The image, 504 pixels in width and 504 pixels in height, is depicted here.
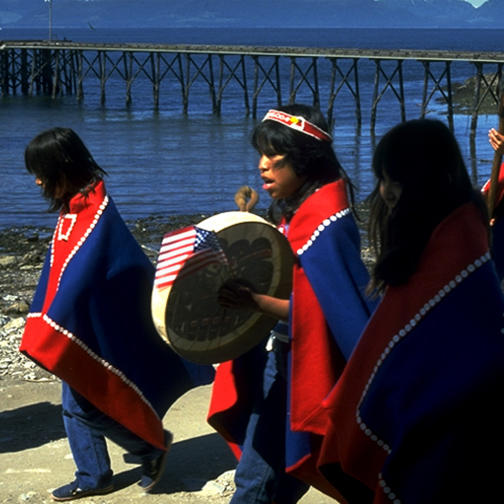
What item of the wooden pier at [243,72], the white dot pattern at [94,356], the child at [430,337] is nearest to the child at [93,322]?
the white dot pattern at [94,356]

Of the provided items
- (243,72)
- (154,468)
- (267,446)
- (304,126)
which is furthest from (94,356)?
(243,72)

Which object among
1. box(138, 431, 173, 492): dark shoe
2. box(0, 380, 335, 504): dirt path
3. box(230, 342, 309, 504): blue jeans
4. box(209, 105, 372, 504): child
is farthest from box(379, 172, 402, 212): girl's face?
box(138, 431, 173, 492): dark shoe

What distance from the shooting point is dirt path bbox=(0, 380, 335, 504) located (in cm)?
439

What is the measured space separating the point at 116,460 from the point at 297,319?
1.77 m

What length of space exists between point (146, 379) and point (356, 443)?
1.52 meters

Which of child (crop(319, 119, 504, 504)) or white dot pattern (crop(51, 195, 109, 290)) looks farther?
white dot pattern (crop(51, 195, 109, 290))

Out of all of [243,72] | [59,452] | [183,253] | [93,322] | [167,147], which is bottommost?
[167,147]

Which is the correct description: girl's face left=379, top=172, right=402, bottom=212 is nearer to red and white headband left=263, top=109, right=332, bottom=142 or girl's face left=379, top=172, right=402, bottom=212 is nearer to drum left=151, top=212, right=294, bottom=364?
drum left=151, top=212, right=294, bottom=364

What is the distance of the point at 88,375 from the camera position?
13.5 ft

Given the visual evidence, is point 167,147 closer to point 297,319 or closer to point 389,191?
point 297,319

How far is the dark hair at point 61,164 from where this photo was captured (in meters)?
4.11

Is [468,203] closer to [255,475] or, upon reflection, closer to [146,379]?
[255,475]

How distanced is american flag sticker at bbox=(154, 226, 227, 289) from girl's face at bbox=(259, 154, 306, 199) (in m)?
0.39

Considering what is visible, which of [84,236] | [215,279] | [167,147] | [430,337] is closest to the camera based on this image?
[430,337]
